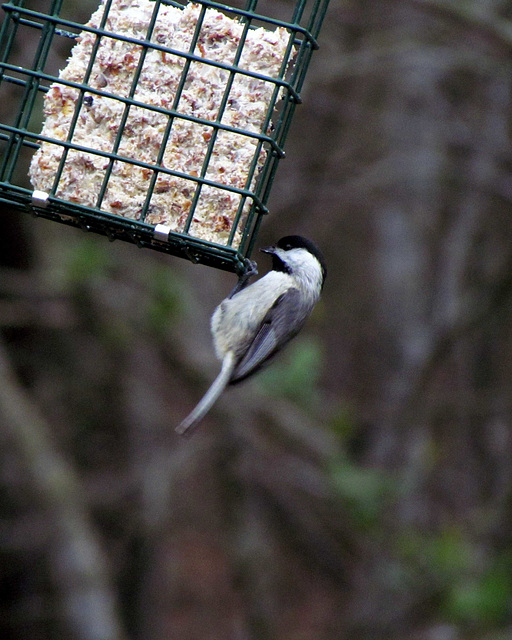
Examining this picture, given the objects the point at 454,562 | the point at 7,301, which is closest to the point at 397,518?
the point at 454,562

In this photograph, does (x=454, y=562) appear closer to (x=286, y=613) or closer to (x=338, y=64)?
(x=338, y=64)

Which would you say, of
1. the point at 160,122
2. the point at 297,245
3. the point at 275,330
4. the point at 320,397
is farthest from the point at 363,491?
the point at 160,122

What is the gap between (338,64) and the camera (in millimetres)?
5910

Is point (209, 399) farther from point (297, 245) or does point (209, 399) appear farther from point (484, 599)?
point (484, 599)

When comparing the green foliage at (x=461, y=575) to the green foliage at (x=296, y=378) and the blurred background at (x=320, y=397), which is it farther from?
the green foliage at (x=296, y=378)

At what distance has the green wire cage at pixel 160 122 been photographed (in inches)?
127

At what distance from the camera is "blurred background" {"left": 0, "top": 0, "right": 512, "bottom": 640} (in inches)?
223

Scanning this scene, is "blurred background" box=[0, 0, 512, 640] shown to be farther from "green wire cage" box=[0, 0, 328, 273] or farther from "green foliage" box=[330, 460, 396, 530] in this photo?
"green wire cage" box=[0, 0, 328, 273]

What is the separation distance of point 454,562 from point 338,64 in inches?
131

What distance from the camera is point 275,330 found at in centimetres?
382

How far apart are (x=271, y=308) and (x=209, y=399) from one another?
1.87 ft

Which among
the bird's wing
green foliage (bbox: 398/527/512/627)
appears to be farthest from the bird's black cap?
green foliage (bbox: 398/527/512/627)

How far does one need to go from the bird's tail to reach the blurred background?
166 cm

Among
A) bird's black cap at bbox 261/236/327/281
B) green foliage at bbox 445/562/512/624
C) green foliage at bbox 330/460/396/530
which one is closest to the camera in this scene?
bird's black cap at bbox 261/236/327/281
